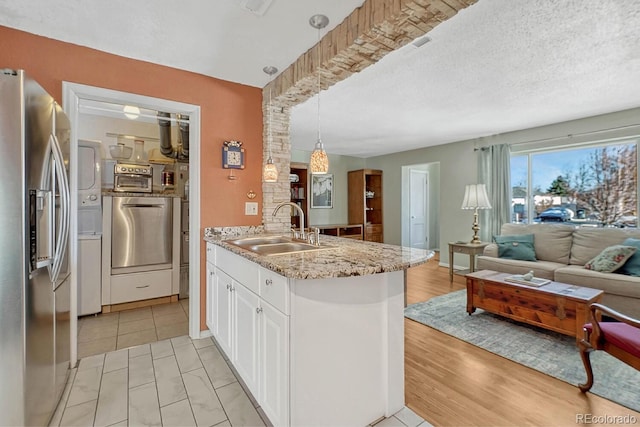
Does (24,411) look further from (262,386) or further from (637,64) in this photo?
(637,64)

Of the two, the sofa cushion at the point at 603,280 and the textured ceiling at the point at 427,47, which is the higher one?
the textured ceiling at the point at 427,47

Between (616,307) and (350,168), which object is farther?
(350,168)

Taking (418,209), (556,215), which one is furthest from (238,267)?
(418,209)

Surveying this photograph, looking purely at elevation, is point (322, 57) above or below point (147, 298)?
above

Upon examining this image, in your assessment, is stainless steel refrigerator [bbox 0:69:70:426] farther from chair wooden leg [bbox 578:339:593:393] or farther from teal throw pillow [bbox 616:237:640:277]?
teal throw pillow [bbox 616:237:640:277]

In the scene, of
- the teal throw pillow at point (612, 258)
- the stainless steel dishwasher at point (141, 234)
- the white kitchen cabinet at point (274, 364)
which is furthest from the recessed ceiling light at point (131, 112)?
the teal throw pillow at point (612, 258)

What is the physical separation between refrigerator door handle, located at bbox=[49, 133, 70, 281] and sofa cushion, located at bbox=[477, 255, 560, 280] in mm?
4315

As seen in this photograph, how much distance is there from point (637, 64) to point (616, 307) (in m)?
2.19

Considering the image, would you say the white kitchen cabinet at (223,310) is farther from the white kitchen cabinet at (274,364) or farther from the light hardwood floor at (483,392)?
the light hardwood floor at (483,392)

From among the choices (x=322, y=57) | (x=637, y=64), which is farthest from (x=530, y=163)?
(x=322, y=57)

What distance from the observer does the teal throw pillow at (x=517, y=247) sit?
374cm

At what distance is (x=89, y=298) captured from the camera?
3141 millimetres

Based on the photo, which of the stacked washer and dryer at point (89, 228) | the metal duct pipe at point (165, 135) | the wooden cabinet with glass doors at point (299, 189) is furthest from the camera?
the wooden cabinet with glass doors at point (299, 189)

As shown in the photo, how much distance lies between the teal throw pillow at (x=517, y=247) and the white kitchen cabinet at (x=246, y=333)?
3.57 metres
